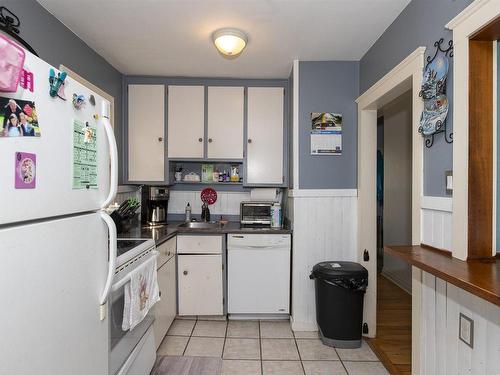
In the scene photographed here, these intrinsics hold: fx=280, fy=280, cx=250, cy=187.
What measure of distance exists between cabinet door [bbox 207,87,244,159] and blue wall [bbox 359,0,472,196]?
1.48 m

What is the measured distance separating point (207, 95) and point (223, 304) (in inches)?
86.5

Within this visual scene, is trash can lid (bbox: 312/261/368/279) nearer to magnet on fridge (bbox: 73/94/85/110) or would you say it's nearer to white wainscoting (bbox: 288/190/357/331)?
white wainscoting (bbox: 288/190/357/331)

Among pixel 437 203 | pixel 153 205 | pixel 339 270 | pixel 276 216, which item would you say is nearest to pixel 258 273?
pixel 276 216

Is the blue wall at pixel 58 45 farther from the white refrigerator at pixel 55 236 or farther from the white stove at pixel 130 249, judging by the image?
the white stove at pixel 130 249

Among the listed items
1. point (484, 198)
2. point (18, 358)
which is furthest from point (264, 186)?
point (18, 358)

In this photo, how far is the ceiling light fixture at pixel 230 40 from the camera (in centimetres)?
212

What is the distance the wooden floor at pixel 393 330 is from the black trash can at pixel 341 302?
24 cm

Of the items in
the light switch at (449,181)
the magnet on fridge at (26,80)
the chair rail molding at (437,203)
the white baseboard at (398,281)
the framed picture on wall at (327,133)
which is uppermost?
the framed picture on wall at (327,133)

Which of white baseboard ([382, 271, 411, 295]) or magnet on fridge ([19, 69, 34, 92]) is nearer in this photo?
magnet on fridge ([19, 69, 34, 92])

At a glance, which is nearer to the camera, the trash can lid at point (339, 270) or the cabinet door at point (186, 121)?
the trash can lid at point (339, 270)

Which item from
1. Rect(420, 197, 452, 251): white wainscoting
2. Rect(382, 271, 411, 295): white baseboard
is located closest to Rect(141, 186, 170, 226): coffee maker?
Rect(420, 197, 452, 251): white wainscoting

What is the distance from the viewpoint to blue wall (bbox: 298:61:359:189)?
105 inches

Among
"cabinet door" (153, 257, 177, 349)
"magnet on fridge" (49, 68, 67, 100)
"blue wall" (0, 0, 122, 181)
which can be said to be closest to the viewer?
"magnet on fridge" (49, 68, 67, 100)

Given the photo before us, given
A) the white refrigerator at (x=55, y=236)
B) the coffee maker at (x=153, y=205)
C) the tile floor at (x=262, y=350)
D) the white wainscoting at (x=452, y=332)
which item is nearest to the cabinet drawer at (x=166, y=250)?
the coffee maker at (x=153, y=205)
